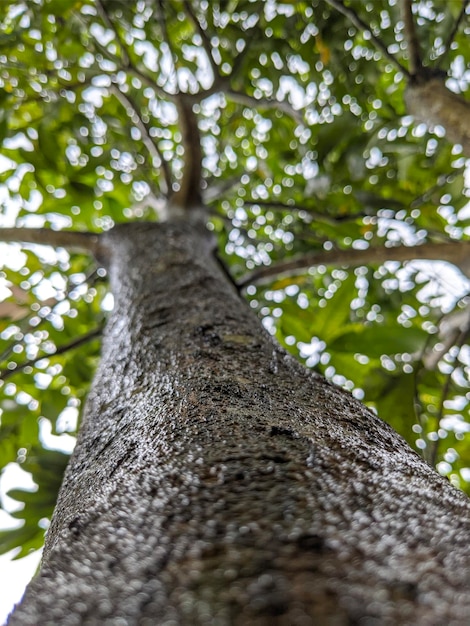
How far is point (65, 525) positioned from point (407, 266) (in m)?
1.98

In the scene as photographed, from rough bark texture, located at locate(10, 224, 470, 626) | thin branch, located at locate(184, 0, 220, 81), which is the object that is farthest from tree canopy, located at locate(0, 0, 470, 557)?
rough bark texture, located at locate(10, 224, 470, 626)

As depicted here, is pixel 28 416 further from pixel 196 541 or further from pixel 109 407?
pixel 196 541

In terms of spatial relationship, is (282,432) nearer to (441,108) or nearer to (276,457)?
(276,457)

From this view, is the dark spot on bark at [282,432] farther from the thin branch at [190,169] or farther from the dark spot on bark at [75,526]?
the thin branch at [190,169]

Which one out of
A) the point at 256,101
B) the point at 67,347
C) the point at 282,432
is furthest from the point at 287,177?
the point at 282,432

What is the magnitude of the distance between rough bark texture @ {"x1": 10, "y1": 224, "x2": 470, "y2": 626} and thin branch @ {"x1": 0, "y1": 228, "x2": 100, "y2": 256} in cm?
88

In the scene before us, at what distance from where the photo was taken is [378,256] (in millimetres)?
1482

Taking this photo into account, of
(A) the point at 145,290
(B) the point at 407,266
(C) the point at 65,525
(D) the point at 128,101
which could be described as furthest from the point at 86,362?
(C) the point at 65,525

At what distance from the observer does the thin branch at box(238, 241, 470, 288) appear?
144cm

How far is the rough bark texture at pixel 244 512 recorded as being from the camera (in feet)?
0.98

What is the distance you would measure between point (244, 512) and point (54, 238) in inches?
52.0

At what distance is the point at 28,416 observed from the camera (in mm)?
1826

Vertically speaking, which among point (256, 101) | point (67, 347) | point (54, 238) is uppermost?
point (256, 101)

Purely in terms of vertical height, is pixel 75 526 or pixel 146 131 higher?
pixel 146 131
